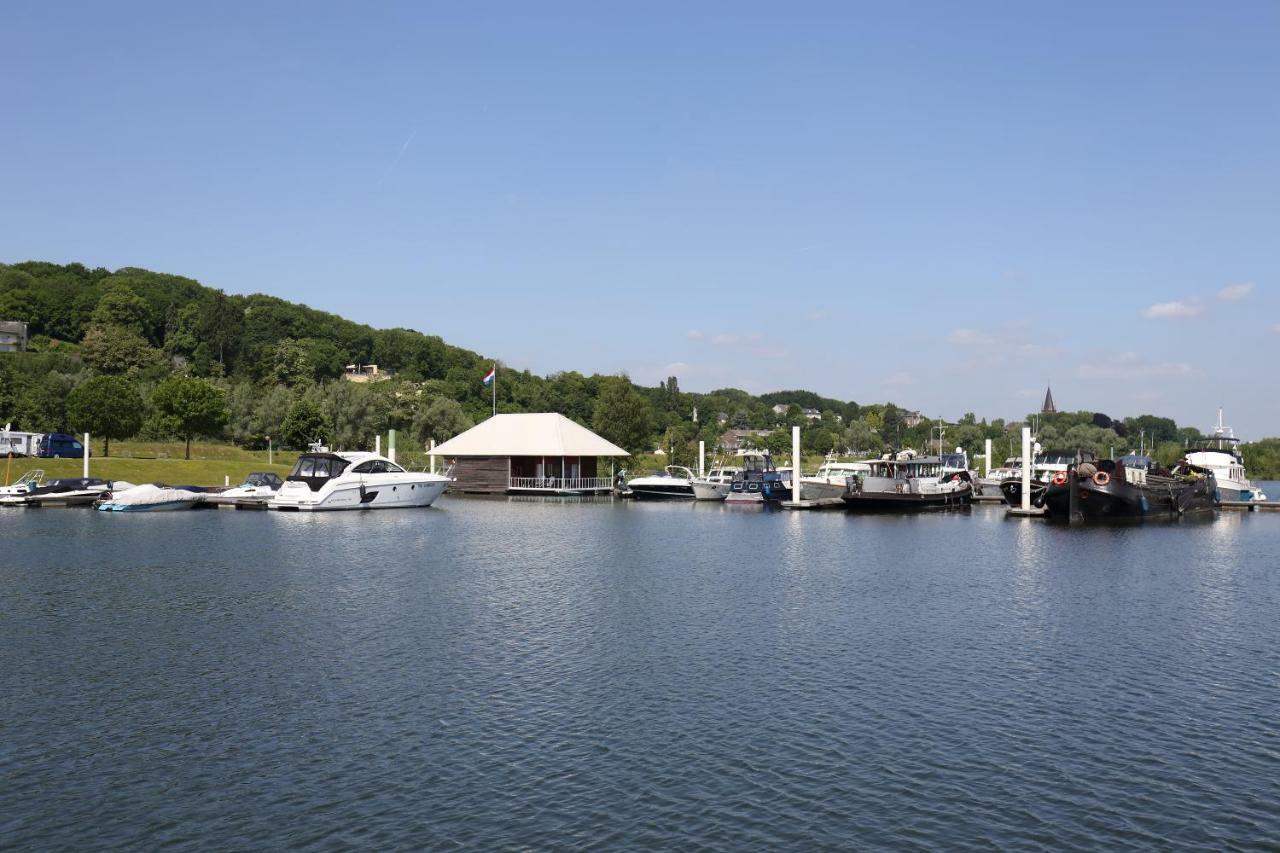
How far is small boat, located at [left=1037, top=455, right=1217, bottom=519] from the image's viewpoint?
59719mm

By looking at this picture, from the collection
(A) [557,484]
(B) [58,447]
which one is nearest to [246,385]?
(B) [58,447]

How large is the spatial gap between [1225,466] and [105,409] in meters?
95.2

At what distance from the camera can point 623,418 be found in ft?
349

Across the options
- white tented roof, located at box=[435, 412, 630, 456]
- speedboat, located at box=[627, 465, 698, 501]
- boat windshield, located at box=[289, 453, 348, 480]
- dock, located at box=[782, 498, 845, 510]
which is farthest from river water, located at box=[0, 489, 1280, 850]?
white tented roof, located at box=[435, 412, 630, 456]

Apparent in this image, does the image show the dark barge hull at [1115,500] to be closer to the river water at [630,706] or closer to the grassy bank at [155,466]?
the river water at [630,706]

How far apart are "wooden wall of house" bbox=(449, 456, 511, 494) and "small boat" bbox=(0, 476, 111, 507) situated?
2903 cm

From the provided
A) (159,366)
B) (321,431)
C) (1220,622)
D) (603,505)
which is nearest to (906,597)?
(1220,622)

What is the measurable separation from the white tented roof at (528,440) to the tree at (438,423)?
22079 millimetres

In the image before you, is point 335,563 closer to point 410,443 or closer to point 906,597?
point 906,597

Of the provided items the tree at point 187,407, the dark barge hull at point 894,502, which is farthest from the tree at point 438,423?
the dark barge hull at point 894,502

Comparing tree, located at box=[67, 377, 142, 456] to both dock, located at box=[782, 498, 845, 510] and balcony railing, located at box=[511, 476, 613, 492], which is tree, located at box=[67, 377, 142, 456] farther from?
dock, located at box=[782, 498, 845, 510]

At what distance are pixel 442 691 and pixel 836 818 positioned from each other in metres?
8.68

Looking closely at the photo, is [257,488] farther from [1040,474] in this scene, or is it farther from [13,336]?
[13,336]

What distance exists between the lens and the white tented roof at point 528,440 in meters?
83.4
